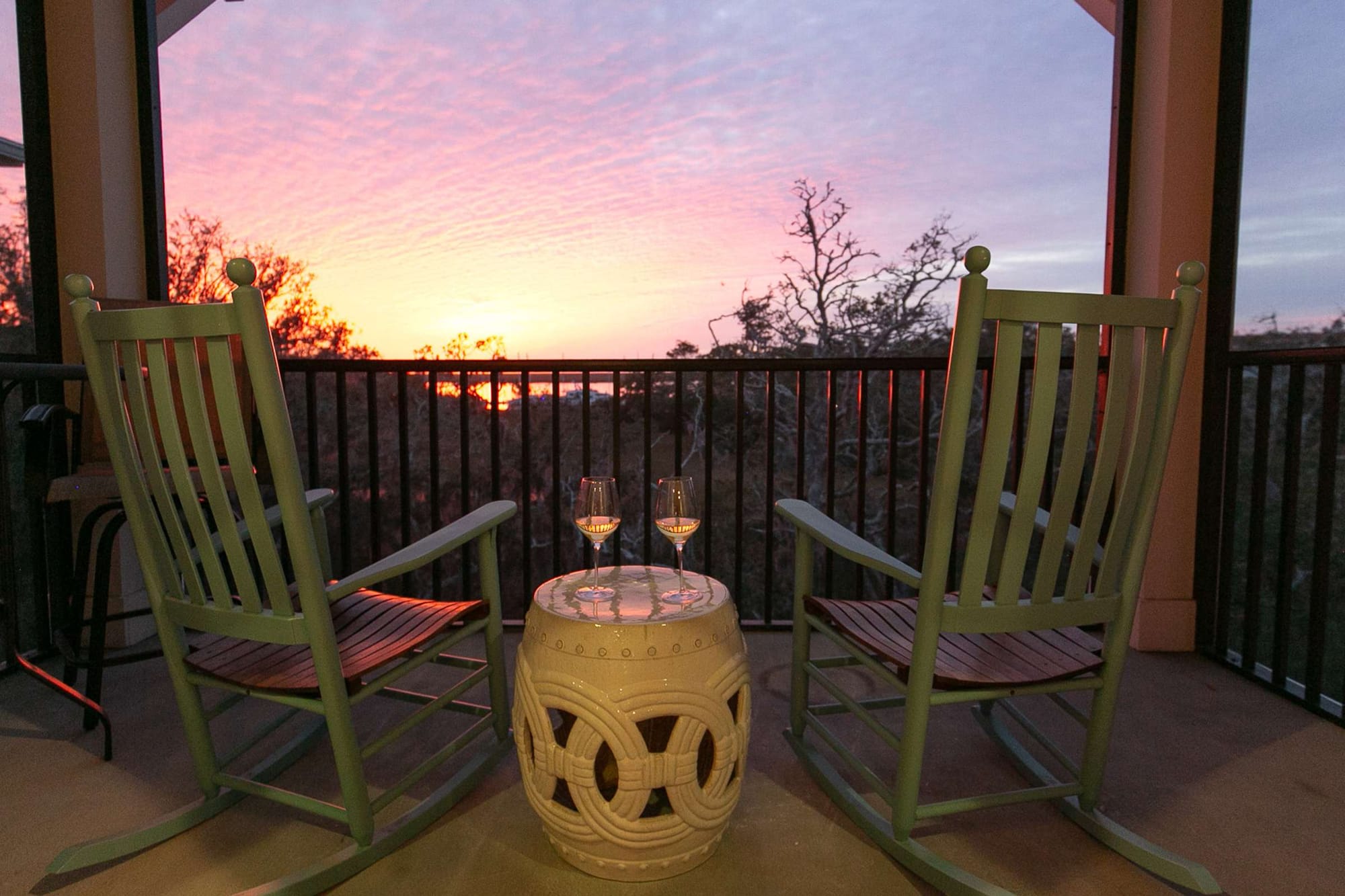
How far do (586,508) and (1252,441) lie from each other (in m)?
2.28

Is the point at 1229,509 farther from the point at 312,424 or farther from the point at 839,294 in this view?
the point at 312,424

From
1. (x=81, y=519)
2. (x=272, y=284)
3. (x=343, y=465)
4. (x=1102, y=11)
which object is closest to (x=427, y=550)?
(x=343, y=465)

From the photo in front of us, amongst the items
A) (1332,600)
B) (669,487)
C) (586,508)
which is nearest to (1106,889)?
(669,487)

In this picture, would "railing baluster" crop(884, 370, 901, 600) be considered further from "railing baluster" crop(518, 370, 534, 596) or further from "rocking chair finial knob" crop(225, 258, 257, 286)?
"rocking chair finial knob" crop(225, 258, 257, 286)

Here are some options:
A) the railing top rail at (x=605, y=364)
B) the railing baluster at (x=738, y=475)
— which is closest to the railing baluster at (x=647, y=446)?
the railing top rail at (x=605, y=364)

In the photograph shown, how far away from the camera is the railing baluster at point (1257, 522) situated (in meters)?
2.24

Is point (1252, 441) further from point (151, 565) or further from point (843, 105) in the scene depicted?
point (843, 105)

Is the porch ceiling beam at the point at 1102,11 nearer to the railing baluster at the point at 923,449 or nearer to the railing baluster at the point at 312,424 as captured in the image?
the railing baluster at the point at 923,449

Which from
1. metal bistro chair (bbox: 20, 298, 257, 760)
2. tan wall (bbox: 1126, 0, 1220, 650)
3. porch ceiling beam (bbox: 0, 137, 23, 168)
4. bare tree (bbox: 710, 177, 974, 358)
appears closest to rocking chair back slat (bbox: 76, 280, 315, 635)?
metal bistro chair (bbox: 20, 298, 257, 760)

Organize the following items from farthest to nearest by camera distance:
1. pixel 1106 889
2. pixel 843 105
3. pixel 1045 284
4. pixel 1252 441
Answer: pixel 843 105 < pixel 1045 284 < pixel 1252 441 < pixel 1106 889

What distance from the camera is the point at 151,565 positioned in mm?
1375

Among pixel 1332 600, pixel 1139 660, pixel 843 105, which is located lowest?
pixel 1139 660

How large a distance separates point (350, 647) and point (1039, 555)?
1.34 meters

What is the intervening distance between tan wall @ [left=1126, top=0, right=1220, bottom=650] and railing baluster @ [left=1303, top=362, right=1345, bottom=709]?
444 mm
